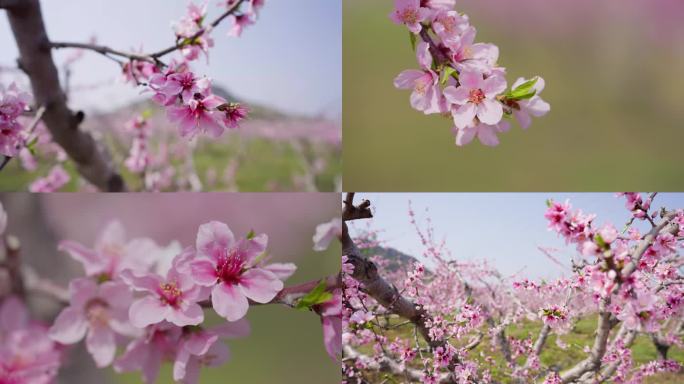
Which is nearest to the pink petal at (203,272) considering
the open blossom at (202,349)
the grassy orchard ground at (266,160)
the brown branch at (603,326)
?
the open blossom at (202,349)

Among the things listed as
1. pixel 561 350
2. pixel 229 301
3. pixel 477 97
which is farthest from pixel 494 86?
pixel 561 350

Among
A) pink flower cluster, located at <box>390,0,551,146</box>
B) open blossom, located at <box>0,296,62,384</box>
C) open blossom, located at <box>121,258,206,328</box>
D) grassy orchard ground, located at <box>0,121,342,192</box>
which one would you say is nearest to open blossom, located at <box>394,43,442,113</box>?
pink flower cluster, located at <box>390,0,551,146</box>

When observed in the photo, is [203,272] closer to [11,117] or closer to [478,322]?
[11,117]

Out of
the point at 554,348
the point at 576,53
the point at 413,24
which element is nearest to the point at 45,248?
the point at 413,24

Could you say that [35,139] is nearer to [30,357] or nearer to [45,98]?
[45,98]

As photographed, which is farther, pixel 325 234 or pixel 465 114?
pixel 325 234

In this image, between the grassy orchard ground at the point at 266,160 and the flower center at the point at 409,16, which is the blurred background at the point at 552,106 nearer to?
the flower center at the point at 409,16

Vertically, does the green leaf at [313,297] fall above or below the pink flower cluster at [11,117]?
below
